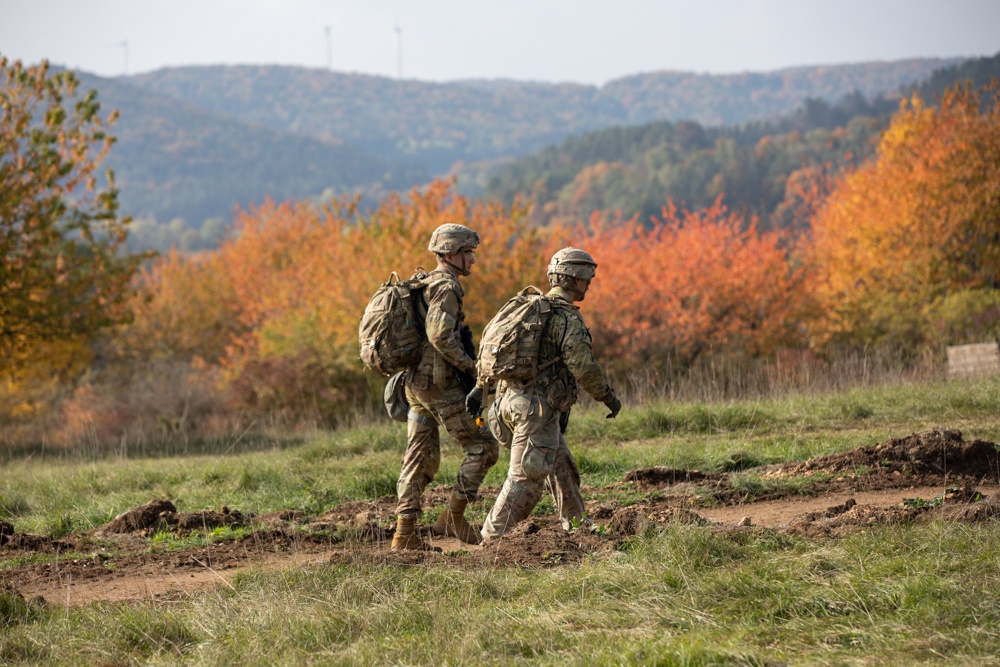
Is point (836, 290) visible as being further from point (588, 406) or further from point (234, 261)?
point (234, 261)

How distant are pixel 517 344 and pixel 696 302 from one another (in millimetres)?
27280

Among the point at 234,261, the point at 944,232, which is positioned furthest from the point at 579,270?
the point at 234,261

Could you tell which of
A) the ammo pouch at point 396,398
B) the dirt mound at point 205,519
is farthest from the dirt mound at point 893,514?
the dirt mound at point 205,519

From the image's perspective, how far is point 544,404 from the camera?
6.46 meters

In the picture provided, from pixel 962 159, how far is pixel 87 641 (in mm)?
32177

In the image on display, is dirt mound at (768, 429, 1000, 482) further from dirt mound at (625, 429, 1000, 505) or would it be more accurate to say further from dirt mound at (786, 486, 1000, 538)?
dirt mound at (786, 486, 1000, 538)

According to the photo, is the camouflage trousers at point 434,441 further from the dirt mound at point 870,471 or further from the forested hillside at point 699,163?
the forested hillside at point 699,163

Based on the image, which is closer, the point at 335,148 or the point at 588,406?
the point at 588,406

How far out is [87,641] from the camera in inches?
192

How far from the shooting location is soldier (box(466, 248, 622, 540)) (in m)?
6.38

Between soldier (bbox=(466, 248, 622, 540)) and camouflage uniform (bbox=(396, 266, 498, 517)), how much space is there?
8.9 inches

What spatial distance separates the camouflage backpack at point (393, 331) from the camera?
22.4 ft

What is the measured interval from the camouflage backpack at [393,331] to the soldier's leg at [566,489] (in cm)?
119

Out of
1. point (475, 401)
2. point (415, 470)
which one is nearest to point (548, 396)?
point (475, 401)
